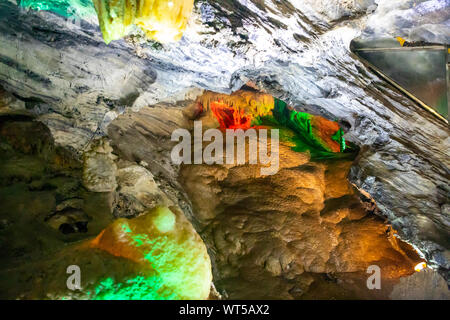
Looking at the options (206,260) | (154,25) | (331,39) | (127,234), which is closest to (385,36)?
(331,39)

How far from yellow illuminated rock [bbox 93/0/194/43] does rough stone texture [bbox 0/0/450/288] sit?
76 cm

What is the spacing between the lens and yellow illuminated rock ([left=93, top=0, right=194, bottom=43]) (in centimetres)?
287

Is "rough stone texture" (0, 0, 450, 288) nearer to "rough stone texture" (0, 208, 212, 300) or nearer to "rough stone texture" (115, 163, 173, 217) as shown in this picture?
"rough stone texture" (115, 163, 173, 217)

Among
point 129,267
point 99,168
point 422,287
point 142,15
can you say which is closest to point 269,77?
point 142,15

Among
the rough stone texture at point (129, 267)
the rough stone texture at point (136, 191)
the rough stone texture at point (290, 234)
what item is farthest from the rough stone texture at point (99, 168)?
the rough stone texture at point (129, 267)

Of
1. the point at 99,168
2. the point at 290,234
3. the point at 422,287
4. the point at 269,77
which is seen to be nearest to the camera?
the point at 269,77

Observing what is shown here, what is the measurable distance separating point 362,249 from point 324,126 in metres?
4.82

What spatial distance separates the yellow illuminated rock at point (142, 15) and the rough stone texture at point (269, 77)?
764 mm

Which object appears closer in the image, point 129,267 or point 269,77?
point 129,267

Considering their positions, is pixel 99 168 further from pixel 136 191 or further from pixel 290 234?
pixel 290 234

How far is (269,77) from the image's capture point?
5320mm

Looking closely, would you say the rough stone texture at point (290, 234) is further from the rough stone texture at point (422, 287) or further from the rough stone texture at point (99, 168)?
the rough stone texture at point (99, 168)

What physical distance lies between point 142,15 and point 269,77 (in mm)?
3005

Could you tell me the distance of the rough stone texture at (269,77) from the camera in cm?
375
